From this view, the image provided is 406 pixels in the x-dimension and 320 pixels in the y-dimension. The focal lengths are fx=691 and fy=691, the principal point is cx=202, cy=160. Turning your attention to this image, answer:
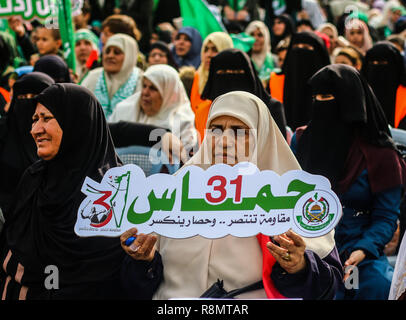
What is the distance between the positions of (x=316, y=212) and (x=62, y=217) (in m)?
1.17

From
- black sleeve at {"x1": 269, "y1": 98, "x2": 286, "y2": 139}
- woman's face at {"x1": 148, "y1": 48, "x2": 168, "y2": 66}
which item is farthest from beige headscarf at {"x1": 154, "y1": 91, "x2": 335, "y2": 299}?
woman's face at {"x1": 148, "y1": 48, "x2": 168, "y2": 66}

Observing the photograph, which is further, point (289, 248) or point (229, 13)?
point (229, 13)

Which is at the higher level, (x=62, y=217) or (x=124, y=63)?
(x=62, y=217)

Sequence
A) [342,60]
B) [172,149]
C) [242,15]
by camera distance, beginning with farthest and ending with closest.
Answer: [242,15]
[342,60]
[172,149]

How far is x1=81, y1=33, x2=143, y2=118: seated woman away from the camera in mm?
6273

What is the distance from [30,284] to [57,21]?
146 inches

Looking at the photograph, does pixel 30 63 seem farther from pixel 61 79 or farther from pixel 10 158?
pixel 10 158

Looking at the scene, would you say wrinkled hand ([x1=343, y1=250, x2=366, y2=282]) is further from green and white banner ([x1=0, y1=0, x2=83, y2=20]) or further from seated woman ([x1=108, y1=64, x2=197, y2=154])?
green and white banner ([x1=0, y1=0, x2=83, y2=20])

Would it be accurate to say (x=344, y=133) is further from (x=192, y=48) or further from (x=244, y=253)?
(x=192, y=48)

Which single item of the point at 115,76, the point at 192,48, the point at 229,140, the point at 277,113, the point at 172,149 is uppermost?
the point at 229,140

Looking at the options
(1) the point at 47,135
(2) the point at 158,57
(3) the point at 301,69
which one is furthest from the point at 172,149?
(2) the point at 158,57

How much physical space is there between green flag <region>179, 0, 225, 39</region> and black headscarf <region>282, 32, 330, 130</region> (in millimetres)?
1920

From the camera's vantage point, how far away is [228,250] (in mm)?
2754
